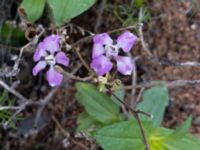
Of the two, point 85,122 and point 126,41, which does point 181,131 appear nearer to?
point 126,41

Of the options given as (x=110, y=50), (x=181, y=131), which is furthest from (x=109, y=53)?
(x=181, y=131)

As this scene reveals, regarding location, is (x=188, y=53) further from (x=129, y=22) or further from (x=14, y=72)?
(x=14, y=72)

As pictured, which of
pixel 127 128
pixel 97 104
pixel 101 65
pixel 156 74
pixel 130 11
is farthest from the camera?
pixel 156 74

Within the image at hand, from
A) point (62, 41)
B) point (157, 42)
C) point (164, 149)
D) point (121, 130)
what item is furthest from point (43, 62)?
point (157, 42)

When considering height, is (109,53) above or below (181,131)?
above

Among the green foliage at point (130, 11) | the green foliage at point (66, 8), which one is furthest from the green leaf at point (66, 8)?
the green foliage at point (130, 11)
